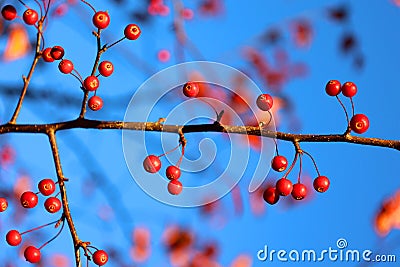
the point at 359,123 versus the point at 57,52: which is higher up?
the point at 57,52

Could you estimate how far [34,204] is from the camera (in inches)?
114

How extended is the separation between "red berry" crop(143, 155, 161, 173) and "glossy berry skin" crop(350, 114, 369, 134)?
886mm

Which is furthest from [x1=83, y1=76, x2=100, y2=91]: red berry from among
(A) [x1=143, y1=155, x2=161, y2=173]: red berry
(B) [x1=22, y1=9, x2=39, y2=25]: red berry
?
(B) [x1=22, y1=9, x2=39, y2=25]: red berry

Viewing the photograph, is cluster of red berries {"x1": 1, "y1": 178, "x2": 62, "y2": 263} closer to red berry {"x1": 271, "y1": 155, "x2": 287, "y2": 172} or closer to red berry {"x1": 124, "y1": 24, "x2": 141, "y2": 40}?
red berry {"x1": 124, "y1": 24, "x2": 141, "y2": 40}

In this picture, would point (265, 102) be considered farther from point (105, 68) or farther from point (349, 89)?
point (105, 68)

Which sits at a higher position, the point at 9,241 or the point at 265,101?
the point at 265,101

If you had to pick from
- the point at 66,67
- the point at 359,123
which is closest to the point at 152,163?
the point at 66,67

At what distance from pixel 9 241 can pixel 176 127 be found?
108cm

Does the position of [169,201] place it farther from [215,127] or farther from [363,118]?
[363,118]

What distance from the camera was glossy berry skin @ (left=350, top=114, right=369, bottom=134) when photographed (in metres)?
2.56

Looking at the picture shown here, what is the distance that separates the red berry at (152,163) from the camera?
2738 millimetres

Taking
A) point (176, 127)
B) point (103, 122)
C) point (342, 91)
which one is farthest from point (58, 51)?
point (342, 91)

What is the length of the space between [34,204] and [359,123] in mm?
1582

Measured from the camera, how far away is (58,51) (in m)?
2.79
